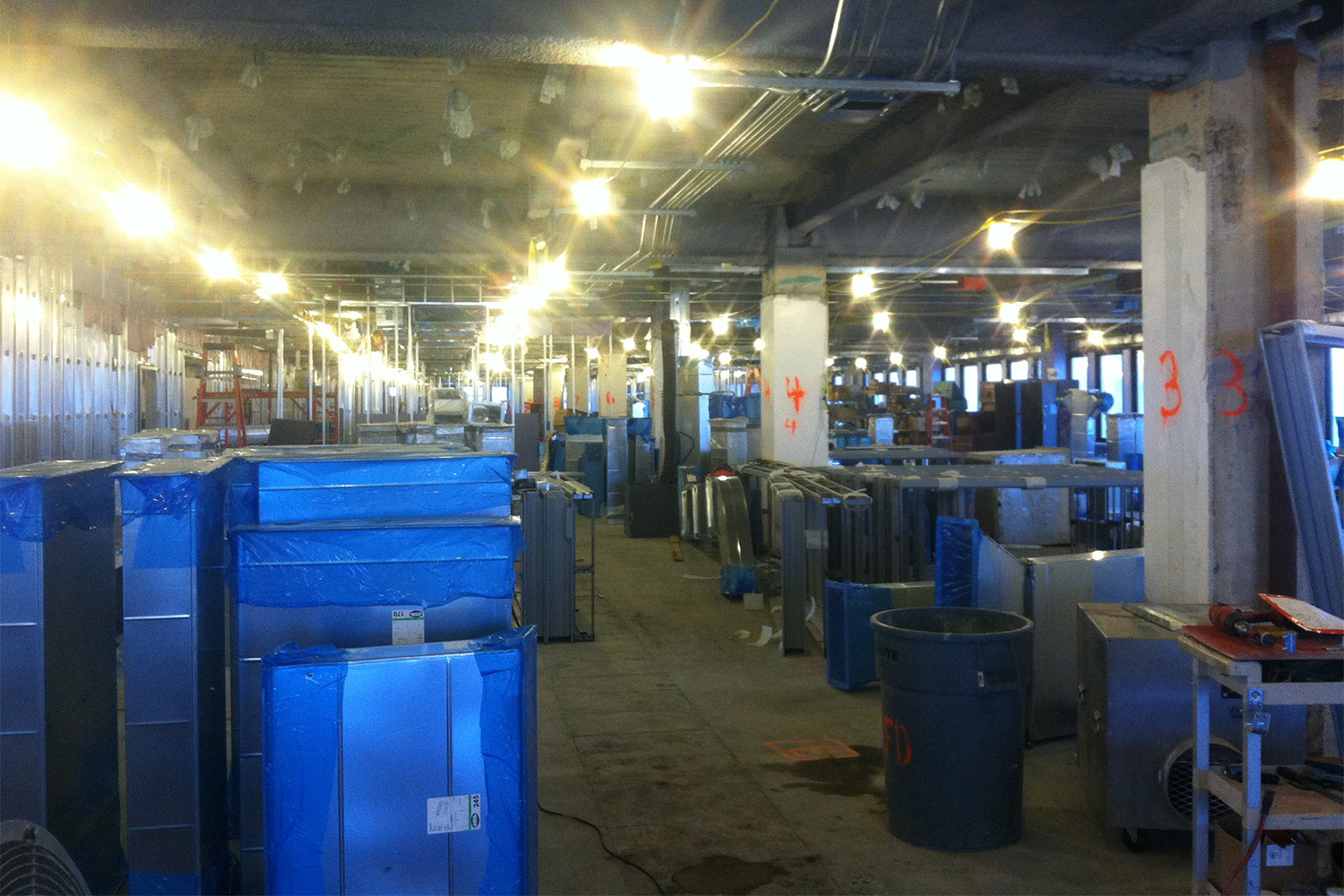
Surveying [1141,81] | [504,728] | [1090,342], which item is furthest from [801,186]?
[1090,342]

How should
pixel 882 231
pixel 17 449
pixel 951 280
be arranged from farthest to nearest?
pixel 951 280, pixel 882 231, pixel 17 449

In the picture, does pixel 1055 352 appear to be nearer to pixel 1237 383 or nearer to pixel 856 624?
pixel 856 624

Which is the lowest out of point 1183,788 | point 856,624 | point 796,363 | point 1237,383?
point 1183,788

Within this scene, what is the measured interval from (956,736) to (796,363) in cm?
792

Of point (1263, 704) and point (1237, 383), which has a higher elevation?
point (1237, 383)

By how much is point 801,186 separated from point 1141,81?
223 inches

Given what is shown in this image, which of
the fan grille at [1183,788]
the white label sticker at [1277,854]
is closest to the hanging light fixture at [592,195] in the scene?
the fan grille at [1183,788]

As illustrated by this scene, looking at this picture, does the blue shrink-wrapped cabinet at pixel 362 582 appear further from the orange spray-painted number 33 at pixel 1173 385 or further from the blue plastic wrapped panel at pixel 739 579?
the blue plastic wrapped panel at pixel 739 579

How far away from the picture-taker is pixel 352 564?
3406 mm

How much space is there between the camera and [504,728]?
9.93ft

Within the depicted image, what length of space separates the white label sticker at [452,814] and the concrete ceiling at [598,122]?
368 centimetres

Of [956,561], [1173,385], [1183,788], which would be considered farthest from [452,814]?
[1173,385]

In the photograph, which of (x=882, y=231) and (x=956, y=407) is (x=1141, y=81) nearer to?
(x=882, y=231)

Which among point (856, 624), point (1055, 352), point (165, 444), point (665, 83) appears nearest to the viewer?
point (665, 83)
